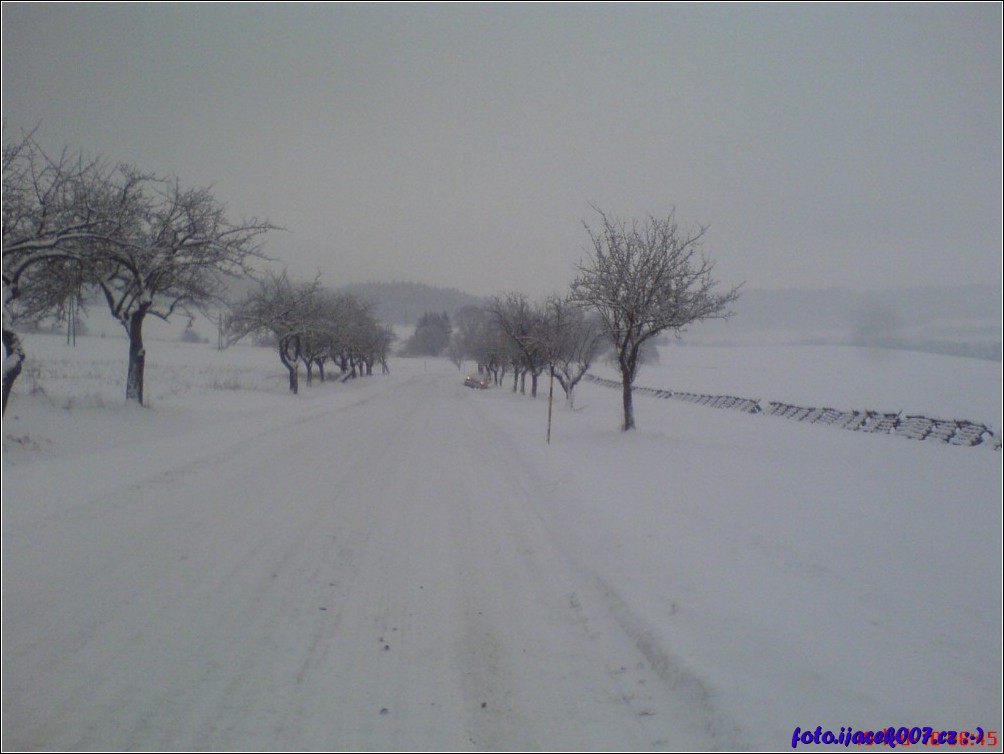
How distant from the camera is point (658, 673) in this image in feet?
13.5

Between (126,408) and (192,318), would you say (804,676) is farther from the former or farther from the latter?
(192,318)

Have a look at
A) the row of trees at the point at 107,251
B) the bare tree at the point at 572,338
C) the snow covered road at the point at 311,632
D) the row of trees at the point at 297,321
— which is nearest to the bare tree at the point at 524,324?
the bare tree at the point at 572,338

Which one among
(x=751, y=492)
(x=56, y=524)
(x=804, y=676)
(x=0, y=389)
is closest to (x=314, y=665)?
(x=804, y=676)

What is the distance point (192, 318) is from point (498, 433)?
11.1 metres

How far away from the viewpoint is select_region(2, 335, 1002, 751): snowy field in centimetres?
356

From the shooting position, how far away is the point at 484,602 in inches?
205

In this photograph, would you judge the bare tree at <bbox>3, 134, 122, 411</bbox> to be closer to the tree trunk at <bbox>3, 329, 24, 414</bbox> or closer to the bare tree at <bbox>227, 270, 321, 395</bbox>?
the tree trunk at <bbox>3, 329, 24, 414</bbox>

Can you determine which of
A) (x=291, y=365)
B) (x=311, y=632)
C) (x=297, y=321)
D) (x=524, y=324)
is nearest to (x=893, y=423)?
(x=524, y=324)

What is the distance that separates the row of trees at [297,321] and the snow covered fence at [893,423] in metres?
24.3

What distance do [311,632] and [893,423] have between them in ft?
79.2

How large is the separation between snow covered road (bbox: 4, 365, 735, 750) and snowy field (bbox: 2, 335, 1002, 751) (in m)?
0.02

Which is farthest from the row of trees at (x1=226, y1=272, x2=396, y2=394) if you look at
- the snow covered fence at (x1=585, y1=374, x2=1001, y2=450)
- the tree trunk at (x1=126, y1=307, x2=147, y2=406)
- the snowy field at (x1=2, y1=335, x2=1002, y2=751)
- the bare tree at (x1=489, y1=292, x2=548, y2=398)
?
the snow covered fence at (x1=585, y1=374, x2=1001, y2=450)

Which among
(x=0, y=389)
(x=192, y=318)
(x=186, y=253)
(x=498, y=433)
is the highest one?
(x=186, y=253)

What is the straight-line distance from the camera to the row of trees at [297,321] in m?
29.6
